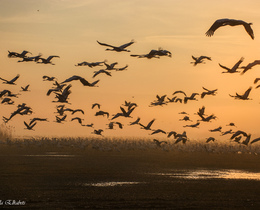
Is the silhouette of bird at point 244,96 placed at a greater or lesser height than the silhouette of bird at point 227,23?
lesser

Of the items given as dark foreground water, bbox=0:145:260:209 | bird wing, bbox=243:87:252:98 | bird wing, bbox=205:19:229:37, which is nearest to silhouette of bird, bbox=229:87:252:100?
bird wing, bbox=243:87:252:98

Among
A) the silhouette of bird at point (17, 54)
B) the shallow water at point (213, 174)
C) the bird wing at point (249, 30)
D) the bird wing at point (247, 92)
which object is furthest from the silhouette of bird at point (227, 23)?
the shallow water at point (213, 174)

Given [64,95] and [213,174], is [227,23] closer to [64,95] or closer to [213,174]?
Answer: [64,95]

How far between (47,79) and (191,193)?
14.6 metres

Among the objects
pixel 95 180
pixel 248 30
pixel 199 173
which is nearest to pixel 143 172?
pixel 199 173

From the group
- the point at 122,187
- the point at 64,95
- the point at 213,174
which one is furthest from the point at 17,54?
the point at 213,174

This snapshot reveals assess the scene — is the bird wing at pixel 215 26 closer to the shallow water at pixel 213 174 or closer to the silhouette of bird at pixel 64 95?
the silhouette of bird at pixel 64 95

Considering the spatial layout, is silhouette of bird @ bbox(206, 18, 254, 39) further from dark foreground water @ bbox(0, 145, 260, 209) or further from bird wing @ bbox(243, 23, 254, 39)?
dark foreground water @ bbox(0, 145, 260, 209)

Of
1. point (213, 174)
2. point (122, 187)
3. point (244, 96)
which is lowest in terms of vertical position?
point (213, 174)

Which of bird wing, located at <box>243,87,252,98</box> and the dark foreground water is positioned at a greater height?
bird wing, located at <box>243,87,252,98</box>

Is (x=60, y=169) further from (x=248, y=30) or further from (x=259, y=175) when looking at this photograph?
(x=248, y=30)

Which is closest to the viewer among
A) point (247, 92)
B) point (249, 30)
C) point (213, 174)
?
point (249, 30)

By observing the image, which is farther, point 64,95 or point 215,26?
point 64,95

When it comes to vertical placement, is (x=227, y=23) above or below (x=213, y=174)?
above
